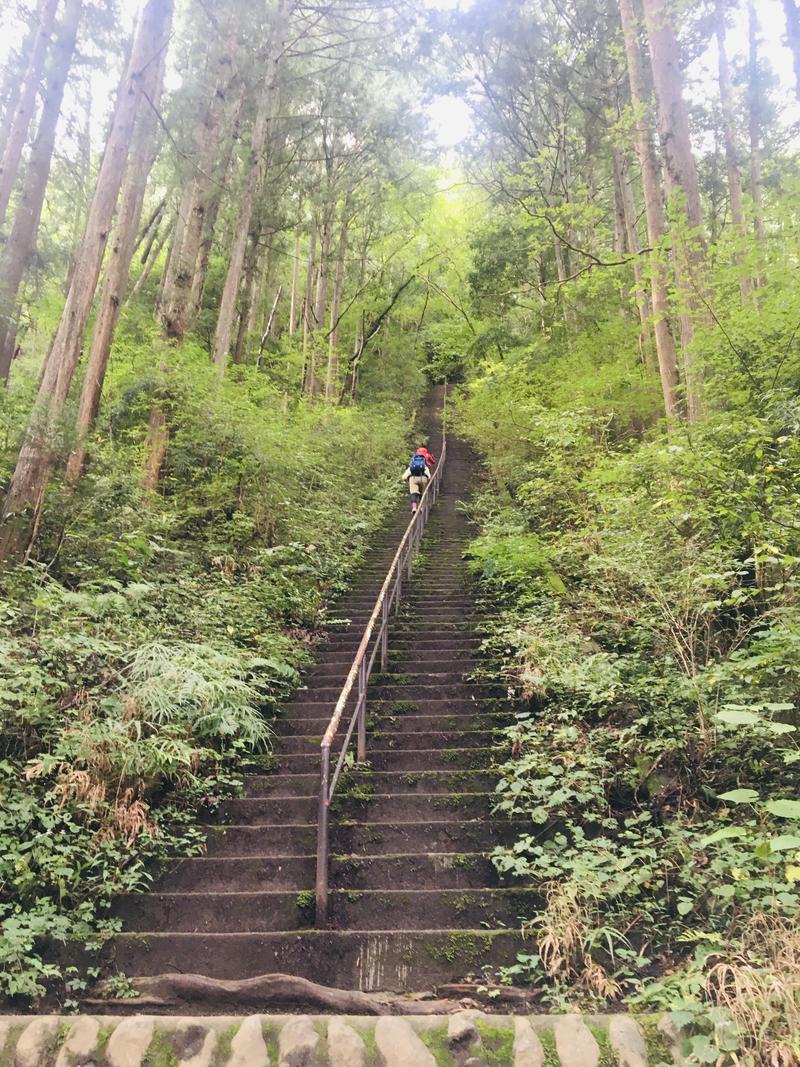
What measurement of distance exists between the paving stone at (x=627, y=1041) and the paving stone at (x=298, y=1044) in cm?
130

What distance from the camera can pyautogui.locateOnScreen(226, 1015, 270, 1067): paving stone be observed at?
2572 mm

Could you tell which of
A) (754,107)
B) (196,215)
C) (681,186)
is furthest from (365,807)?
(754,107)

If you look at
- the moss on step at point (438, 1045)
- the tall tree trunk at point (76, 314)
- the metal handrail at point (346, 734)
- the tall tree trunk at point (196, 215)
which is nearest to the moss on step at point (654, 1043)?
the moss on step at point (438, 1045)

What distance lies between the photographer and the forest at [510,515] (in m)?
3.45

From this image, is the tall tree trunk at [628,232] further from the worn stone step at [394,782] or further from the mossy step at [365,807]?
the mossy step at [365,807]

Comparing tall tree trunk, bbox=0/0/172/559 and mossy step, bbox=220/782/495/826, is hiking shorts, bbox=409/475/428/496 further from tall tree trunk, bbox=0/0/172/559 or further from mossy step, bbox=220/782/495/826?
mossy step, bbox=220/782/495/826

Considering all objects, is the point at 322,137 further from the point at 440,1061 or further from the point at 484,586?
the point at 440,1061

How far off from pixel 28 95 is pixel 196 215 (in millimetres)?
3689

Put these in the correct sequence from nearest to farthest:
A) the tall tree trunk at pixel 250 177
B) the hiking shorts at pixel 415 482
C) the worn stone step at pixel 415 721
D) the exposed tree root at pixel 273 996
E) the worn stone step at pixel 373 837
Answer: the exposed tree root at pixel 273 996 < the worn stone step at pixel 373 837 < the worn stone step at pixel 415 721 < the tall tree trunk at pixel 250 177 < the hiking shorts at pixel 415 482

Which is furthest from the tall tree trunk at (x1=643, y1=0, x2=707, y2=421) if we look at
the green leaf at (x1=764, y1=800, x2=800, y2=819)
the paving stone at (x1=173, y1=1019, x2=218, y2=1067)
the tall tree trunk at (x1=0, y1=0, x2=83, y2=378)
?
the tall tree trunk at (x1=0, y1=0, x2=83, y2=378)

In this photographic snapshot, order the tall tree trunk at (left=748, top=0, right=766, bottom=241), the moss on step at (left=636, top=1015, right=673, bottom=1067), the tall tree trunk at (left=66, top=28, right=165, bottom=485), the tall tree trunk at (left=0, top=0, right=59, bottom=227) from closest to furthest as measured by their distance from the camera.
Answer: the moss on step at (left=636, top=1015, right=673, bottom=1067), the tall tree trunk at (left=66, top=28, right=165, bottom=485), the tall tree trunk at (left=0, top=0, right=59, bottom=227), the tall tree trunk at (left=748, top=0, right=766, bottom=241)

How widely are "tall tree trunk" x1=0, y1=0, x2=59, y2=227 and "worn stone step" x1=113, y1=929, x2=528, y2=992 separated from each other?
12.7 meters

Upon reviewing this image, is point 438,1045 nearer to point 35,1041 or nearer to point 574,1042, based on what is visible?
point 574,1042

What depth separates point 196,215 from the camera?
10422mm
